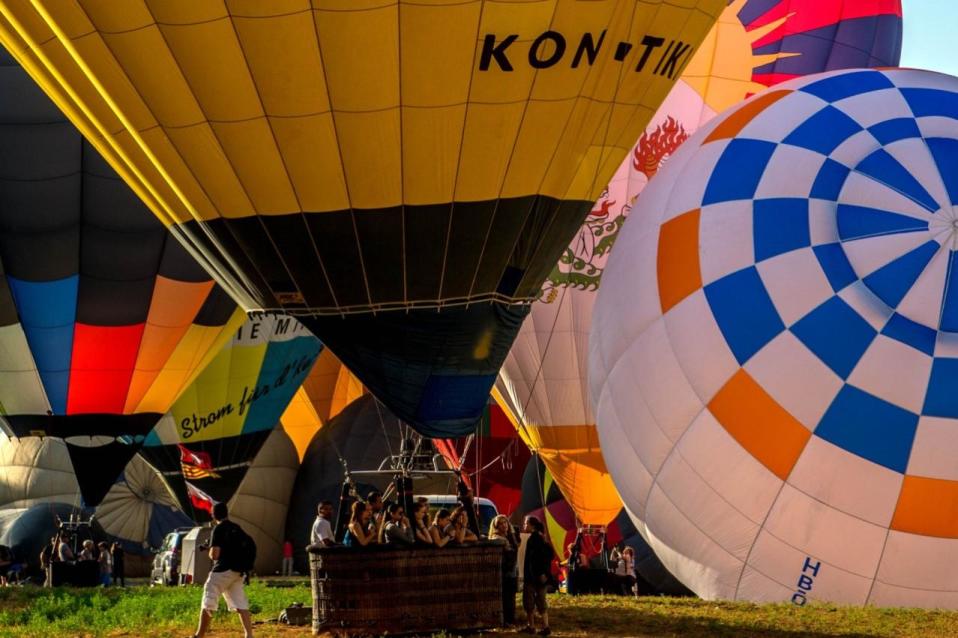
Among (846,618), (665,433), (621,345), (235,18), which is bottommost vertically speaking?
(846,618)

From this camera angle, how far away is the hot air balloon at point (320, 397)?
23.9m

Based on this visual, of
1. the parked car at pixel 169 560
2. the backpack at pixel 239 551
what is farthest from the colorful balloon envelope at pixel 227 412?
the backpack at pixel 239 551

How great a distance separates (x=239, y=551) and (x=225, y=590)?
217mm

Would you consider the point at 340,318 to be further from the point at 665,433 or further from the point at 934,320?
the point at 934,320

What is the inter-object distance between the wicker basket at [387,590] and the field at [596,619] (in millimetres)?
290

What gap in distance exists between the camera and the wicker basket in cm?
880

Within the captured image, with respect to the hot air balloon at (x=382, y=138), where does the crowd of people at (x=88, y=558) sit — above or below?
below

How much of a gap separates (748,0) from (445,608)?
9580 mm

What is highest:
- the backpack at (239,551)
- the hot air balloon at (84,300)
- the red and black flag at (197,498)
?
the hot air balloon at (84,300)

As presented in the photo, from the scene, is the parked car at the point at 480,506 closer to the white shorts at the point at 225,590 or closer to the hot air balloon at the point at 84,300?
the hot air balloon at the point at 84,300

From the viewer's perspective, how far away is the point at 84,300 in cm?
1576

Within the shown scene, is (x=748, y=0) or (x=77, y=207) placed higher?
(x=748, y=0)

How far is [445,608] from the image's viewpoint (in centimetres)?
895

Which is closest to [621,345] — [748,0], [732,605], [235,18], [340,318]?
[732,605]
